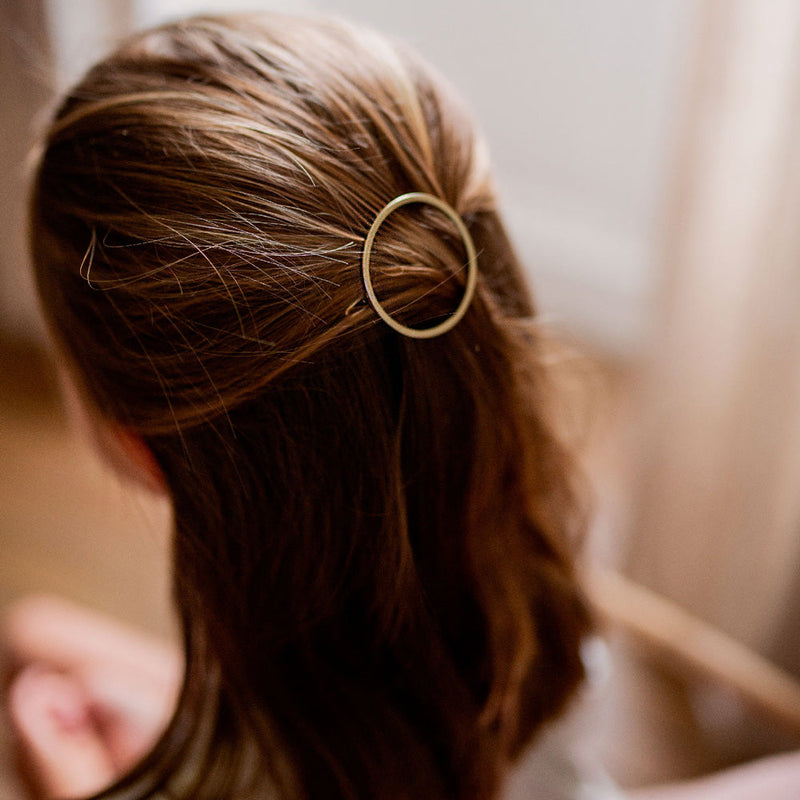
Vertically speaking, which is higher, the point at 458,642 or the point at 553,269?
the point at 458,642

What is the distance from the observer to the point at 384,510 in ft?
1.87

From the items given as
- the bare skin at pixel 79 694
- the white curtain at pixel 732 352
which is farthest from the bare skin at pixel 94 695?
the white curtain at pixel 732 352

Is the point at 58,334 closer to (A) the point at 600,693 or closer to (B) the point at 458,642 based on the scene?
(B) the point at 458,642

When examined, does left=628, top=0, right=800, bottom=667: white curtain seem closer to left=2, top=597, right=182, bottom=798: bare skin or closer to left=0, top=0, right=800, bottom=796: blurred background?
left=0, top=0, right=800, bottom=796: blurred background

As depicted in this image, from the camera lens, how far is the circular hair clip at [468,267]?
1.63 ft

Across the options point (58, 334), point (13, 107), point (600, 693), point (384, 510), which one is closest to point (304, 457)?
point (384, 510)

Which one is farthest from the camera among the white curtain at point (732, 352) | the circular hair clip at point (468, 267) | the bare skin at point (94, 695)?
the white curtain at point (732, 352)

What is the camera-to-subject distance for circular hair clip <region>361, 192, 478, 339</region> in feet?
1.63

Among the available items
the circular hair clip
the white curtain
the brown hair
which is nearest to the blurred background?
the white curtain

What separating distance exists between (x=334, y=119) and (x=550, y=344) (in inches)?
12.9

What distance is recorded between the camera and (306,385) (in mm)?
521

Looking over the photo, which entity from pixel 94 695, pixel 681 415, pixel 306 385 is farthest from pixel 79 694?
pixel 681 415

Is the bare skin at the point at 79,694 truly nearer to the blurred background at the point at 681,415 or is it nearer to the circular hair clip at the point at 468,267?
the blurred background at the point at 681,415

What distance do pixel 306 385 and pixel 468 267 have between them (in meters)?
0.14
